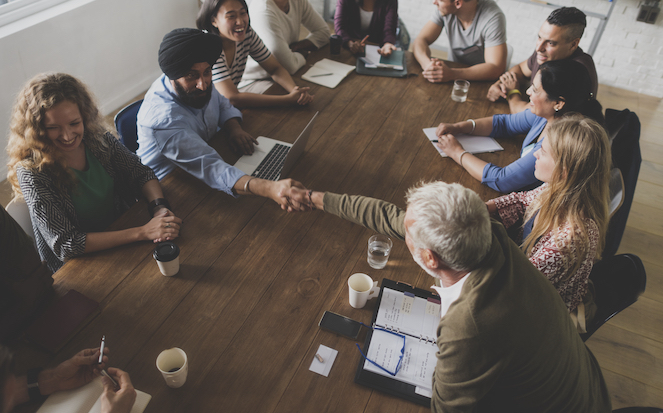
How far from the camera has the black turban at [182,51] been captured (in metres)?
1.81

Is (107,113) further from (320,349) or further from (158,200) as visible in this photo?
(320,349)

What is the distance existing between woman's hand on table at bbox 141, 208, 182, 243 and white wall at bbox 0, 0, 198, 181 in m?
2.23

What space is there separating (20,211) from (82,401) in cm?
87

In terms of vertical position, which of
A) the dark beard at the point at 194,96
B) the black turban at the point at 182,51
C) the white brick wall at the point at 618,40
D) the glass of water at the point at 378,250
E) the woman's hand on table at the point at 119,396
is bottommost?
the white brick wall at the point at 618,40

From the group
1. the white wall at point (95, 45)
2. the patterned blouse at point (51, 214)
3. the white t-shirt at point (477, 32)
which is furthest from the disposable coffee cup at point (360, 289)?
the white wall at point (95, 45)

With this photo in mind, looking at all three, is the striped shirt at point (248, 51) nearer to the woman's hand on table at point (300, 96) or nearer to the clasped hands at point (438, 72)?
the woman's hand on table at point (300, 96)

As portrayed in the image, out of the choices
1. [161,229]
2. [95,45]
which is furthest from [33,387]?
[95,45]

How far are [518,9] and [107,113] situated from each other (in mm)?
4246

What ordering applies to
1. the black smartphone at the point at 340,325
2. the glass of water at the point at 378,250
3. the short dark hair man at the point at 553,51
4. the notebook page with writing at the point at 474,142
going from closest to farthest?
the black smartphone at the point at 340,325 < the glass of water at the point at 378,250 < the notebook page with writing at the point at 474,142 < the short dark hair man at the point at 553,51

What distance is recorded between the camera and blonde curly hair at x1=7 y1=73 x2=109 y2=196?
153cm

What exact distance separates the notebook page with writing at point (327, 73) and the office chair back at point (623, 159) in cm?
151

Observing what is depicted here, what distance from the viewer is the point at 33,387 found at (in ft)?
3.67

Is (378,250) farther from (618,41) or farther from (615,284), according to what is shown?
(618,41)

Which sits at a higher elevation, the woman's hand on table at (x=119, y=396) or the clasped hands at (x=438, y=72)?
the clasped hands at (x=438, y=72)
